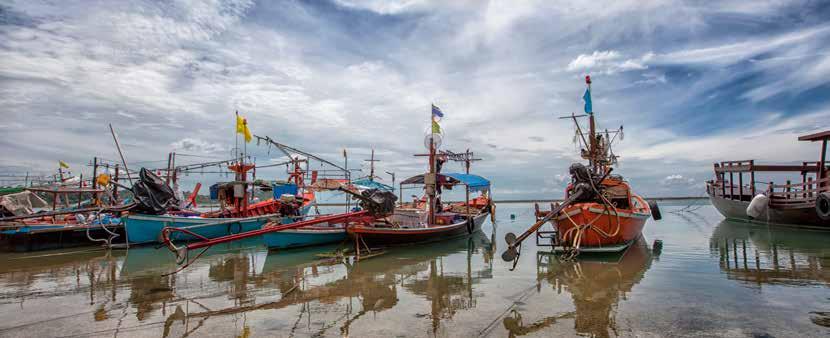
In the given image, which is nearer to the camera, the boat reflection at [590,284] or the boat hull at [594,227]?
the boat reflection at [590,284]

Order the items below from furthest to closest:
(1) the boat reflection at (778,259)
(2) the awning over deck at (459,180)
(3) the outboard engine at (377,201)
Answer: (2) the awning over deck at (459,180)
(3) the outboard engine at (377,201)
(1) the boat reflection at (778,259)

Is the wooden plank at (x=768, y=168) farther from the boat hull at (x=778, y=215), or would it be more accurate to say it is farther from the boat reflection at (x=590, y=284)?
the boat reflection at (x=590, y=284)

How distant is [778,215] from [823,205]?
15.0 feet

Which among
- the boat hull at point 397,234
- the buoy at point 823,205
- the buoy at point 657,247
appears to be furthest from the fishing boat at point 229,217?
the buoy at point 823,205

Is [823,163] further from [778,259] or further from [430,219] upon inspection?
[430,219]

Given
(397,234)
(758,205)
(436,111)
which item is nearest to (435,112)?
(436,111)

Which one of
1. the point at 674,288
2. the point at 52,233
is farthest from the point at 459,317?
the point at 52,233

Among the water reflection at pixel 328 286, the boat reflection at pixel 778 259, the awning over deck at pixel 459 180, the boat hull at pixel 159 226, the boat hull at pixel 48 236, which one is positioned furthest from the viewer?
the awning over deck at pixel 459 180

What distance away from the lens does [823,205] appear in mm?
19219

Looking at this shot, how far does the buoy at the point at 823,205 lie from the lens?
18.9 m

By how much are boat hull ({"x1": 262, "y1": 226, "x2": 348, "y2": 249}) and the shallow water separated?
1363 mm

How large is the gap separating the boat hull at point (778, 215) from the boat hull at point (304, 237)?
23.7m

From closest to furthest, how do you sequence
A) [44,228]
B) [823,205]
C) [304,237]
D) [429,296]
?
1. [429,296]
2. [304,237]
3. [44,228]
4. [823,205]

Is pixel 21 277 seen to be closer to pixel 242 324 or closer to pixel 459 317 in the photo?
pixel 242 324
